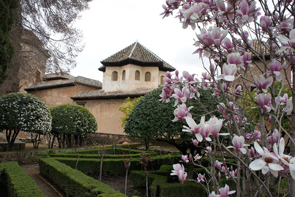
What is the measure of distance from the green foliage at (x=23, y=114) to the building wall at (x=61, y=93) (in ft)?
37.0

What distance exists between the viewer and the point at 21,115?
10.8m

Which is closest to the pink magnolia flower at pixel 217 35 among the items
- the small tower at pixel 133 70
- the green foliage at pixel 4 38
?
the green foliage at pixel 4 38

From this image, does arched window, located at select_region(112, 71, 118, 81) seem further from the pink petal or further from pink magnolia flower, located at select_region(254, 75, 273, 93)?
the pink petal

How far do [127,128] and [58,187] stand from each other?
2292mm

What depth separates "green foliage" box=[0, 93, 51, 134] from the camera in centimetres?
1059

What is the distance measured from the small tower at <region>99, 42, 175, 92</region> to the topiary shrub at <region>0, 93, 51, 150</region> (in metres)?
9.69

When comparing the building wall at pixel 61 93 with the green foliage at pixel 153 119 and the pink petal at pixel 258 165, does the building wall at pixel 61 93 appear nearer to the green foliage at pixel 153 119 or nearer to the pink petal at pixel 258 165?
the green foliage at pixel 153 119

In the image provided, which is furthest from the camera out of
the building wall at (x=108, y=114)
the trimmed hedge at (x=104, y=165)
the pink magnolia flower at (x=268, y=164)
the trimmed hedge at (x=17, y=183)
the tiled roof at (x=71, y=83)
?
the tiled roof at (x=71, y=83)

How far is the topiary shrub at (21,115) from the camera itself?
10586 mm

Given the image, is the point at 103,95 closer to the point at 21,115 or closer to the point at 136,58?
the point at 136,58

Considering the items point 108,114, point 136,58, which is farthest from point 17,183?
point 136,58

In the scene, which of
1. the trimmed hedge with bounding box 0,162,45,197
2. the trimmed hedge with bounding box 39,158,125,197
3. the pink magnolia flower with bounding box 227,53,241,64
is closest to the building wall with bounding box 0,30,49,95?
the trimmed hedge with bounding box 39,158,125,197

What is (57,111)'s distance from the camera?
1441 centimetres

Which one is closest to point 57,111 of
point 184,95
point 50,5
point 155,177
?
point 50,5
